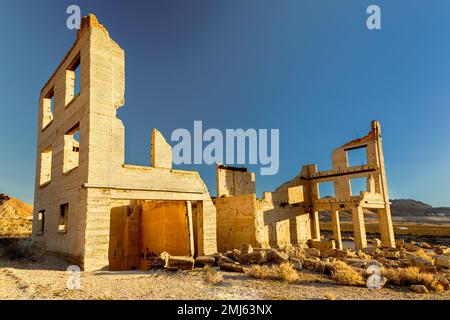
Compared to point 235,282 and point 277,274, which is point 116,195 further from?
point 277,274

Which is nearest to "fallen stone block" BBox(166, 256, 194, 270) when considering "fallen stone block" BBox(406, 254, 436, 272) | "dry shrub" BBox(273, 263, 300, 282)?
"dry shrub" BBox(273, 263, 300, 282)

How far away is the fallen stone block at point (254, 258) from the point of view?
11.0 m

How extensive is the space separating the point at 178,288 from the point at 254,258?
4349 millimetres

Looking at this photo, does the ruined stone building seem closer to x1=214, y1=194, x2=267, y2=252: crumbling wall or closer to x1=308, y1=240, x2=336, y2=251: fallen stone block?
x1=214, y1=194, x2=267, y2=252: crumbling wall

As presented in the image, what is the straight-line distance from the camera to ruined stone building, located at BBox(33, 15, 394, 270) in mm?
11422

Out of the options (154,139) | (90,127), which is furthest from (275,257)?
(90,127)

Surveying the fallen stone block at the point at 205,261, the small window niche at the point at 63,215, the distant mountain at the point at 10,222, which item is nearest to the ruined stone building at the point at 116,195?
the small window niche at the point at 63,215

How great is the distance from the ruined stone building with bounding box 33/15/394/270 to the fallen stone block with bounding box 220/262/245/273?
13.0 ft

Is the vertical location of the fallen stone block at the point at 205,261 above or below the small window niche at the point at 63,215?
below

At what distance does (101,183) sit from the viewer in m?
11.3

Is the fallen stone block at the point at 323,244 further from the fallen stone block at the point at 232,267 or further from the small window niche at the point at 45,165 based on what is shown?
the small window niche at the point at 45,165

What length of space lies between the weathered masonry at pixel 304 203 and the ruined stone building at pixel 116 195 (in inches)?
2.9

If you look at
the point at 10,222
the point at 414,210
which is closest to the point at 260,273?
the point at 10,222

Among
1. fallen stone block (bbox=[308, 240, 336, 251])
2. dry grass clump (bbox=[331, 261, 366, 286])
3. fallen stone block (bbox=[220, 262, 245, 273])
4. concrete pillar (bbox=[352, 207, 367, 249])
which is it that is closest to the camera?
dry grass clump (bbox=[331, 261, 366, 286])
